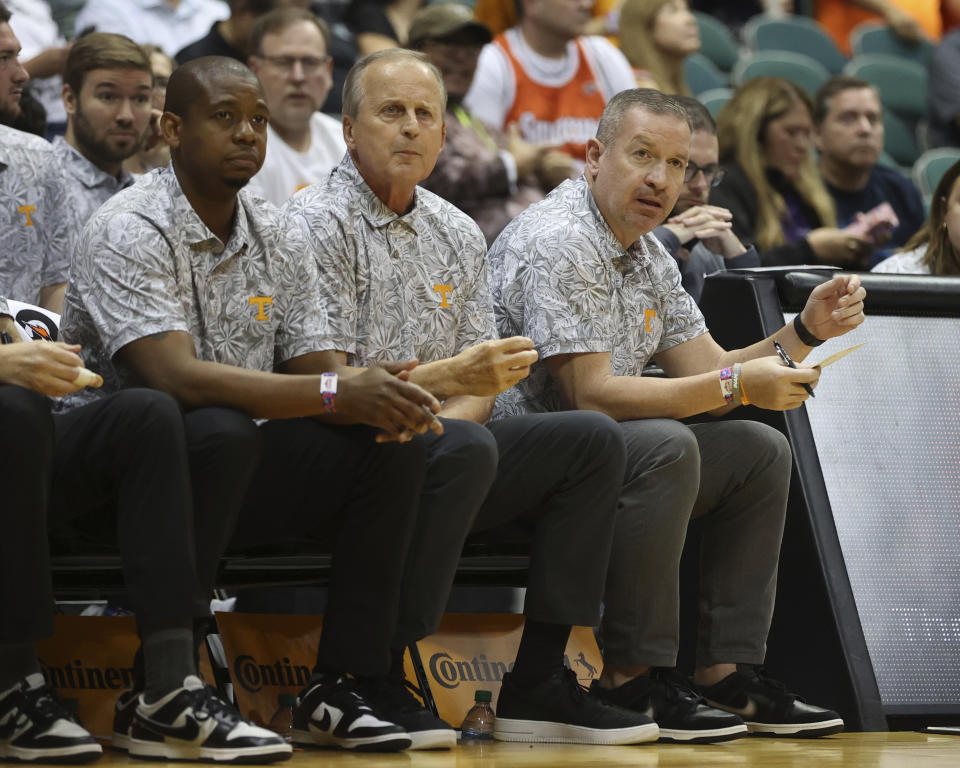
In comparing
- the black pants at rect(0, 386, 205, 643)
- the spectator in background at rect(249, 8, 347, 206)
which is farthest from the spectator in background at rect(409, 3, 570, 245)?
the black pants at rect(0, 386, 205, 643)

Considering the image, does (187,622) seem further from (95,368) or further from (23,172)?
(23,172)

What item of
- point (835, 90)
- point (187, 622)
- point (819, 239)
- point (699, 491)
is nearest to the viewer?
point (187, 622)

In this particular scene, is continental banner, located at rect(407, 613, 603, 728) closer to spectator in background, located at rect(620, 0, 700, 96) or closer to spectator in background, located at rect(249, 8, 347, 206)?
spectator in background, located at rect(249, 8, 347, 206)

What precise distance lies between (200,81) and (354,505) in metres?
0.84

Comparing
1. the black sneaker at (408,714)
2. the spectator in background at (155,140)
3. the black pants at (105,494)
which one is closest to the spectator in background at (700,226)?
the spectator in background at (155,140)

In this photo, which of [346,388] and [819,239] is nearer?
[346,388]

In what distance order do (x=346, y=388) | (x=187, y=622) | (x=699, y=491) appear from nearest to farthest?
(x=187, y=622) → (x=346, y=388) → (x=699, y=491)

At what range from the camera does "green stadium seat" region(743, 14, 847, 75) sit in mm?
7656

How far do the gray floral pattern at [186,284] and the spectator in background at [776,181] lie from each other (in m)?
2.33

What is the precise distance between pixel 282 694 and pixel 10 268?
1.32 metres

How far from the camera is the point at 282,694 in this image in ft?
9.14

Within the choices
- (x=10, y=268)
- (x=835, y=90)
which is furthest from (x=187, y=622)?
(x=835, y=90)

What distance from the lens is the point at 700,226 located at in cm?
392

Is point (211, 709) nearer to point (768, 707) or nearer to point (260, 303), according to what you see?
point (260, 303)
